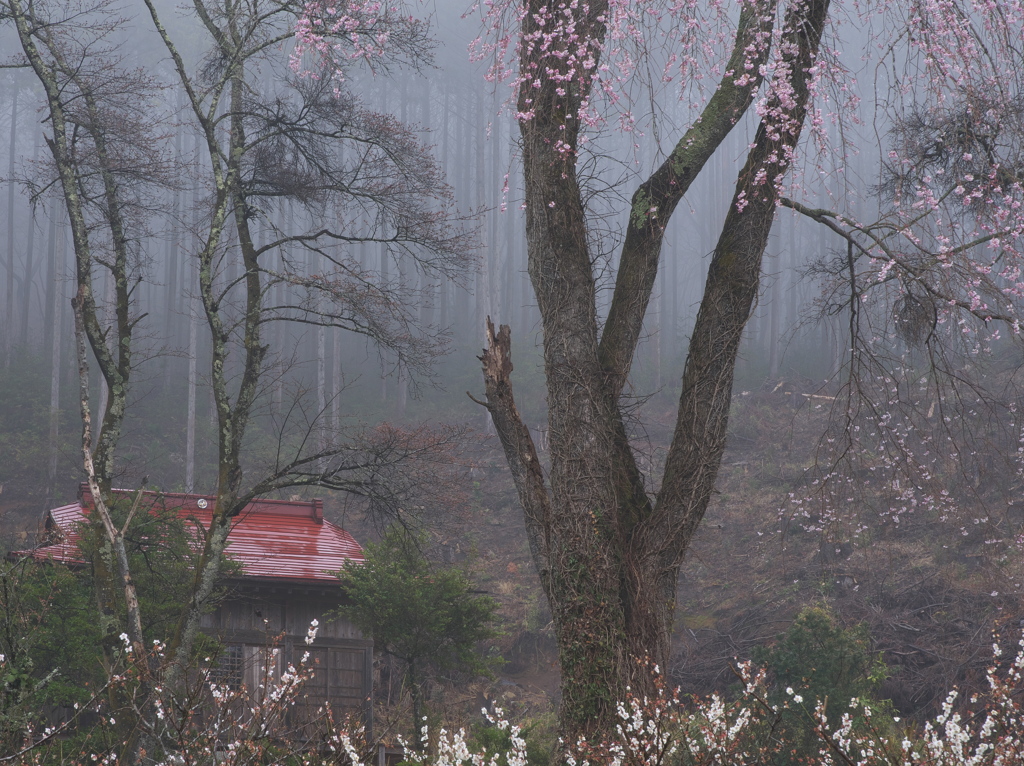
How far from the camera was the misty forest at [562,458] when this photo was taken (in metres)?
5.19

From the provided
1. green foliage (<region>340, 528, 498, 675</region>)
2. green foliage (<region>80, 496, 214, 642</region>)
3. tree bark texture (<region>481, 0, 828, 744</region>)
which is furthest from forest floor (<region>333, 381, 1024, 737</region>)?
tree bark texture (<region>481, 0, 828, 744</region>)

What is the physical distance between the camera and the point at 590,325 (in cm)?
558

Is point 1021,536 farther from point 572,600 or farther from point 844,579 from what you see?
point 572,600

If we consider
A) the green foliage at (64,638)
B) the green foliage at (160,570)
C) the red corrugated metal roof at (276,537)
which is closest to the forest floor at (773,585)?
the red corrugated metal roof at (276,537)

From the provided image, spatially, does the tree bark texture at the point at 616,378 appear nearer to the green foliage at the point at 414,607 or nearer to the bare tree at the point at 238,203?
the bare tree at the point at 238,203

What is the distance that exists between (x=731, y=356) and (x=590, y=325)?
94 cm

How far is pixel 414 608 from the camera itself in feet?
45.1

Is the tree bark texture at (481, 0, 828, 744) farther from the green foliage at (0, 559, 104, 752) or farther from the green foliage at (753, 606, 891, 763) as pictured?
the green foliage at (753, 606, 891, 763)

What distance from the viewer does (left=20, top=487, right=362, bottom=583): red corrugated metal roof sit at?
1394 centimetres

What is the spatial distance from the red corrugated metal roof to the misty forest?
3.8 inches

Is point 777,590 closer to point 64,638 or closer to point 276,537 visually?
point 276,537

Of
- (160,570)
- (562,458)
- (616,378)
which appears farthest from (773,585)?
(562,458)

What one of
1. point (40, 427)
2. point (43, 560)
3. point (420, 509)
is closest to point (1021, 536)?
point (420, 509)

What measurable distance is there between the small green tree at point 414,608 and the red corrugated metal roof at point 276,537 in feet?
2.04
